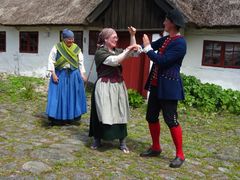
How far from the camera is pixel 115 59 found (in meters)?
4.18

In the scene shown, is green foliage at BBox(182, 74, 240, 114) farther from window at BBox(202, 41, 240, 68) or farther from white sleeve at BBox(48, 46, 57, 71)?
white sleeve at BBox(48, 46, 57, 71)

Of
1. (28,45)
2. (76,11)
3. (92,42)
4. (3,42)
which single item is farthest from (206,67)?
(3,42)

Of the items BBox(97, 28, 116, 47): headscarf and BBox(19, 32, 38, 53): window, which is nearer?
BBox(97, 28, 116, 47): headscarf

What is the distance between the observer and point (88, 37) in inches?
463

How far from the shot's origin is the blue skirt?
19.4 ft

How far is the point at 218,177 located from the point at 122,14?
6.57m

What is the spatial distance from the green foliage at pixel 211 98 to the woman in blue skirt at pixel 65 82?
11.1 ft

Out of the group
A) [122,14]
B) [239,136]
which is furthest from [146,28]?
[239,136]

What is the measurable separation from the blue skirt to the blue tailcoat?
2.28 metres

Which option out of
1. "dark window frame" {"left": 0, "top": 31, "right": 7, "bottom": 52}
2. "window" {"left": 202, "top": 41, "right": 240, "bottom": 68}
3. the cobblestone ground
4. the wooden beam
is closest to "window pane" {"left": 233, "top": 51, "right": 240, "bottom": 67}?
"window" {"left": 202, "top": 41, "right": 240, "bottom": 68}

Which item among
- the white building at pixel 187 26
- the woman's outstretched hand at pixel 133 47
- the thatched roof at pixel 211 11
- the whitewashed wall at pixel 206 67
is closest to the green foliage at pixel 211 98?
the whitewashed wall at pixel 206 67

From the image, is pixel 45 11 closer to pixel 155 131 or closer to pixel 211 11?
pixel 211 11

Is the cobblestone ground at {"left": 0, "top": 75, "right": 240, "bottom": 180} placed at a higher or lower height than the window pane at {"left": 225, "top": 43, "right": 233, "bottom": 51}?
lower

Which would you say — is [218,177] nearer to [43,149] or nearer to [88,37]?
[43,149]
